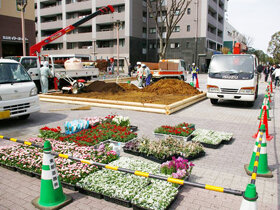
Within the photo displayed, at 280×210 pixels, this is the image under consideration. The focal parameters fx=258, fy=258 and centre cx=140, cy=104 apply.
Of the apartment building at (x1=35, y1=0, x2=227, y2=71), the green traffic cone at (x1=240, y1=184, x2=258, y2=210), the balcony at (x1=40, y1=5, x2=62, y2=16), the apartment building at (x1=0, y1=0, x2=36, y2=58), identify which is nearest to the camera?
the green traffic cone at (x1=240, y1=184, x2=258, y2=210)

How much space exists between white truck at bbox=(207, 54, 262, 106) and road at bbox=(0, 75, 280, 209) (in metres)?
0.72

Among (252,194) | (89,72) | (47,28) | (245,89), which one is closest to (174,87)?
(245,89)

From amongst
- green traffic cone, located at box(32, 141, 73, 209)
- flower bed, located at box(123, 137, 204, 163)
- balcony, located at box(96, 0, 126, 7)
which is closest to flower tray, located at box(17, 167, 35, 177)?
green traffic cone, located at box(32, 141, 73, 209)

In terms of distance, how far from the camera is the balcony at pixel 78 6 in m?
53.2

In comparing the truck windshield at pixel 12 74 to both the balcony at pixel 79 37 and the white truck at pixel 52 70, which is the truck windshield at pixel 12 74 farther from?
the balcony at pixel 79 37

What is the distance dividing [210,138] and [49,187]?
4423 mm

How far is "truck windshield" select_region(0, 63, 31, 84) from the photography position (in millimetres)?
8748

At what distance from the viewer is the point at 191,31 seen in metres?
50.7

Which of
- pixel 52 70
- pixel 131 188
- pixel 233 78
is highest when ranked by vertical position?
Result: pixel 52 70

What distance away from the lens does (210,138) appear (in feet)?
22.4

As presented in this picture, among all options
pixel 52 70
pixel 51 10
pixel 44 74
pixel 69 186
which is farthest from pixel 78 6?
pixel 69 186

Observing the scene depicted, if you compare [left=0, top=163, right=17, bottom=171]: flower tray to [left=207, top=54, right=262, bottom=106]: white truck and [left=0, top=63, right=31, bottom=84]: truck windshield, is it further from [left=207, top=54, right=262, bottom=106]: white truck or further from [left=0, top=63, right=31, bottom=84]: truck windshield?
[left=207, top=54, right=262, bottom=106]: white truck

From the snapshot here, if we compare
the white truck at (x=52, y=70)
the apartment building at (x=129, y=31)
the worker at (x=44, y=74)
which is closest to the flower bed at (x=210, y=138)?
the worker at (x=44, y=74)

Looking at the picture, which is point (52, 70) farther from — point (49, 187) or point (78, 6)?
point (78, 6)
